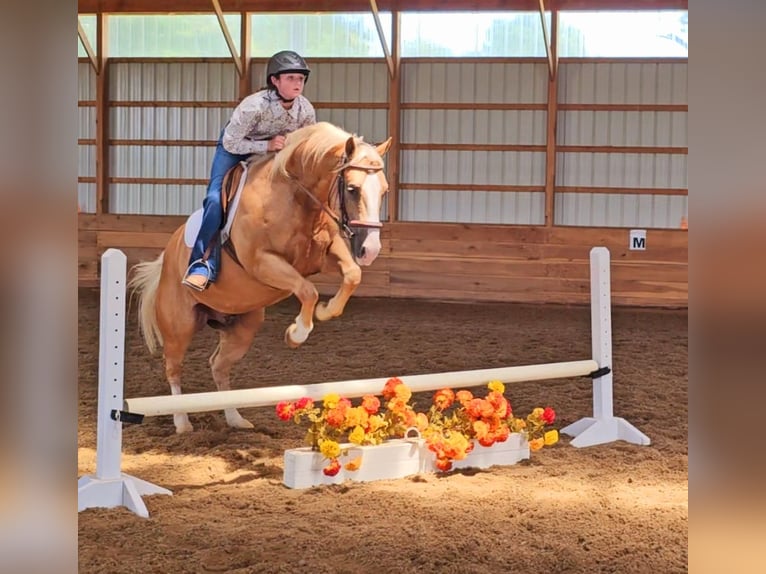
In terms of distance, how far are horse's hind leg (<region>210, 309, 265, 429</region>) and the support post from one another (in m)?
1.25

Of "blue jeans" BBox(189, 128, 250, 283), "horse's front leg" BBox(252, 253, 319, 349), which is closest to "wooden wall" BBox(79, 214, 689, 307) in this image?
"blue jeans" BBox(189, 128, 250, 283)

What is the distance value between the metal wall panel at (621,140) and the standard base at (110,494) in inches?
231

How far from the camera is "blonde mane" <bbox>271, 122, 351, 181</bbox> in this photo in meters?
3.27

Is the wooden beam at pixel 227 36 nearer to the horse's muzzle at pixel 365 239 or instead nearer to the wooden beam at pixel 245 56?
the wooden beam at pixel 245 56

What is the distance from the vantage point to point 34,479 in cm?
52

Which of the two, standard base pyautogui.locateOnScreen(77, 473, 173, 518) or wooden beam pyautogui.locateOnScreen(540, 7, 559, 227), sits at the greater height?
wooden beam pyautogui.locateOnScreen(540, 7, 559, 227)

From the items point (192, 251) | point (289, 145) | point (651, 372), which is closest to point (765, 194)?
point (289, 145)

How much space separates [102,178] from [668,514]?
22.6ft

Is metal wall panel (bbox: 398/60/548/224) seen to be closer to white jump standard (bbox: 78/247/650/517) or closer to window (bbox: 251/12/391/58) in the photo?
window (bbox: 251/12/391/58)

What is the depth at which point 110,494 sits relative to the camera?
282cm

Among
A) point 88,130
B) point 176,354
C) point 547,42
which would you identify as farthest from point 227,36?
point 176,354

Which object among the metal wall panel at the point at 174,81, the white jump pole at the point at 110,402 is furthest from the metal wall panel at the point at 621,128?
the white jump pole at the point at 110,402

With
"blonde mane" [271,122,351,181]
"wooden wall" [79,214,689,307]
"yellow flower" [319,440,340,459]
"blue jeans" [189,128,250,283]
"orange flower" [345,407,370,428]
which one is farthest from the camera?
"wooden wall" [79,214,689,307]

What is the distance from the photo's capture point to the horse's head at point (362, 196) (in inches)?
122
